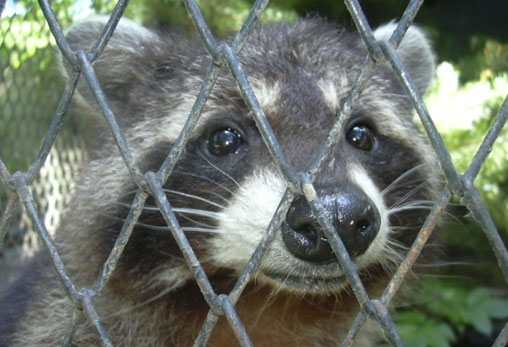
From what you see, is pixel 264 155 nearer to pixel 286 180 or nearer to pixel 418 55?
pixel 286 180

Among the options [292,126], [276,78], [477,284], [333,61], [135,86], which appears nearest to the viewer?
[292,126]

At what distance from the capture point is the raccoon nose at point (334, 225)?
1998 mm

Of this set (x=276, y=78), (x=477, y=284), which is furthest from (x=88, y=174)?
(x=477, y=284)

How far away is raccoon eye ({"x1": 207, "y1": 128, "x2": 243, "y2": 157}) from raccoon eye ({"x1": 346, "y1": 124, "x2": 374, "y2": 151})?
52 centimetres

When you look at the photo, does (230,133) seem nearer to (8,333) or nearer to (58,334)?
(58,334)

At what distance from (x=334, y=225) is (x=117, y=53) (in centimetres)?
162

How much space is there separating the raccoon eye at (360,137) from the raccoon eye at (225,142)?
52 centimetres

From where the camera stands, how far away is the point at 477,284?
15.8ft

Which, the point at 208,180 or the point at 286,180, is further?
the point at 208,180

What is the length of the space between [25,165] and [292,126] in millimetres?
3147

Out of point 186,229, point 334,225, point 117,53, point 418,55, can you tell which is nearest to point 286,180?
point 334,225

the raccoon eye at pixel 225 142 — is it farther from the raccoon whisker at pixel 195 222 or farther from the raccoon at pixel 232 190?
the raccoon whisker at pixel 195 222

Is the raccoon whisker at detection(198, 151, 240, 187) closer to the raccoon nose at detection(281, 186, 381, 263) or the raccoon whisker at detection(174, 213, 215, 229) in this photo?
the raccoon whisker at detection(174, 213, 215, 229)

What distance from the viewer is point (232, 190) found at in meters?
2.51
